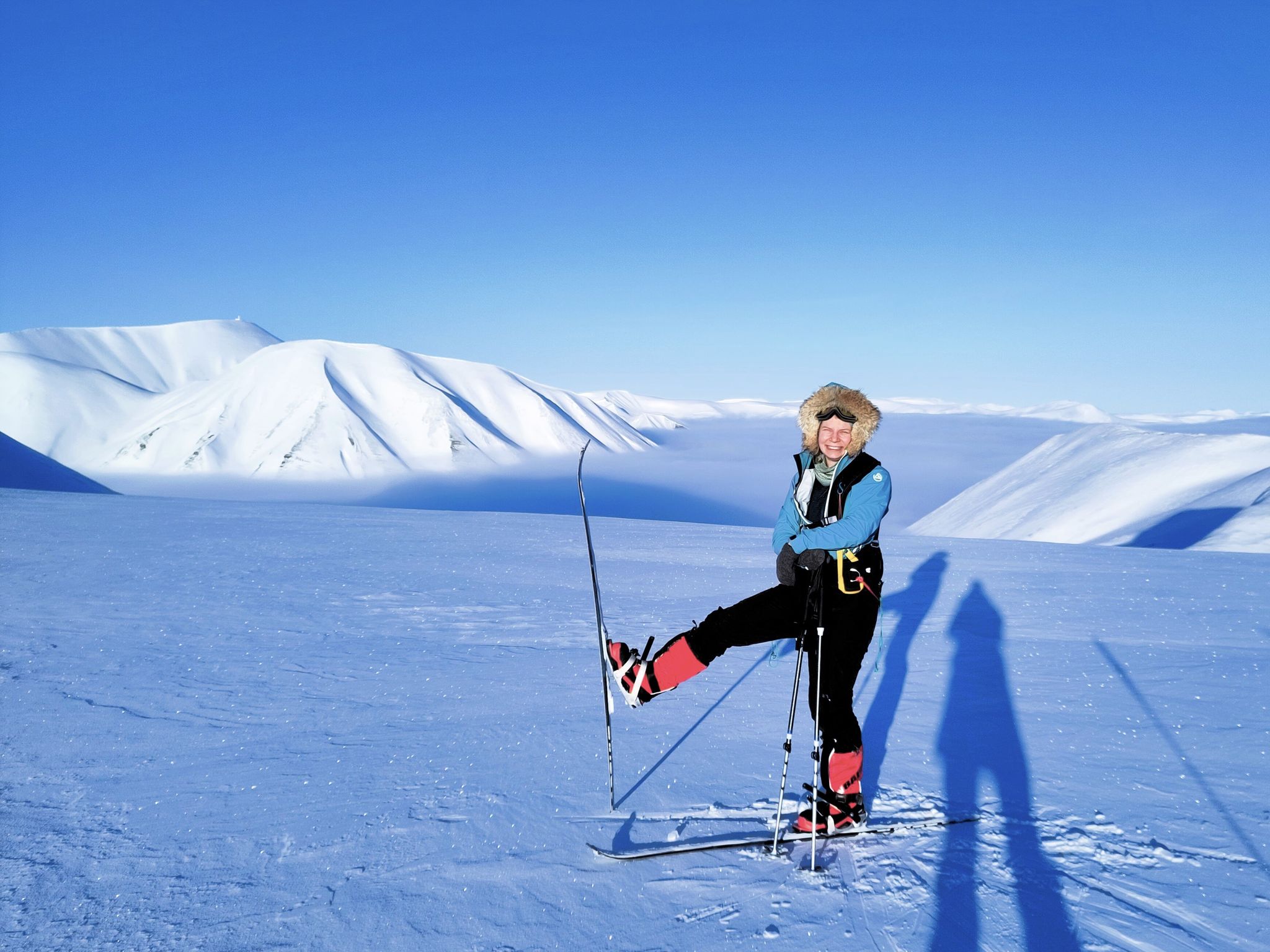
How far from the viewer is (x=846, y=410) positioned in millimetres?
3234

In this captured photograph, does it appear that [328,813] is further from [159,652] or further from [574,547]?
[574,547]

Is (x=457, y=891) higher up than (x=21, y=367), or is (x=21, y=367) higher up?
(x=21, y=367)

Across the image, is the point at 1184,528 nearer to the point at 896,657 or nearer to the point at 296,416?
the point at 896,657

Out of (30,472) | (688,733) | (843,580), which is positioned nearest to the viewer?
(843,580)

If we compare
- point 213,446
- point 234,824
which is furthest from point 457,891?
point 213,446

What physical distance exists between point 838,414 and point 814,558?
2.27ft

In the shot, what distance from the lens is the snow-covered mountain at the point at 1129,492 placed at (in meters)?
16.0

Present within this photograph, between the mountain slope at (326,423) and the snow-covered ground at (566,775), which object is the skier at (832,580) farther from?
the mountain slope at (326,423)

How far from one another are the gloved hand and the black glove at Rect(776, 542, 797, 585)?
0.13 feet

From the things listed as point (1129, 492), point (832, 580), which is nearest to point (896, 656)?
point (832, 580)

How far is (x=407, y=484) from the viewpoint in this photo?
91.8 m

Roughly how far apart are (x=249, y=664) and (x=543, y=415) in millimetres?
121187

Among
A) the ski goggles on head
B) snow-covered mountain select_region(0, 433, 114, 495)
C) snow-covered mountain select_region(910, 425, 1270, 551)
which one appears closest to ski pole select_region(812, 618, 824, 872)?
the ski goggles on head

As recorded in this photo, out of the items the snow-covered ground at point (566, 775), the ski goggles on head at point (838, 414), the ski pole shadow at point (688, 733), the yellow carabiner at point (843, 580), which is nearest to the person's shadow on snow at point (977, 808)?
the snow-covered ground at point (566, 775)
